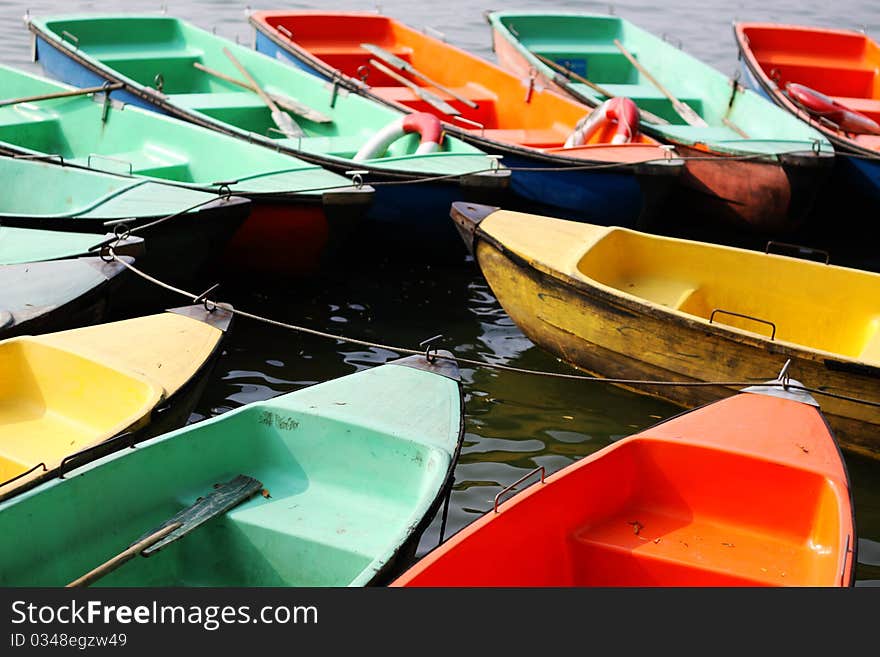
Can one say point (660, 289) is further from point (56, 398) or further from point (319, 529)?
point (56, 398)

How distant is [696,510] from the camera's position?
4.38 m

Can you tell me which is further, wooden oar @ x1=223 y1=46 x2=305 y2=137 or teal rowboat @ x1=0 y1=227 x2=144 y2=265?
wooden oar @ x1=223 y1=46 x2=305 y2=137

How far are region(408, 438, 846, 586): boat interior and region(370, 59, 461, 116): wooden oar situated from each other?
494 cm

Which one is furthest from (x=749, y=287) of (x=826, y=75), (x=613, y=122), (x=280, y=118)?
(x=826, y=75)

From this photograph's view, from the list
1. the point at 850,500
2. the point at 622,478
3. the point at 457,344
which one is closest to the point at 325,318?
the point at 457,344

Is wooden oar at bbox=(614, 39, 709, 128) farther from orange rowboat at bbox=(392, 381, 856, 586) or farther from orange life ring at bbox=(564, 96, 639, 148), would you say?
orange rowboat at bbox=(392, 381, 856, 586)

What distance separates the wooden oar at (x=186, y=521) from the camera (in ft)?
11.9

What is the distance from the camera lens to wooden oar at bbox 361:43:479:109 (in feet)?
30.2

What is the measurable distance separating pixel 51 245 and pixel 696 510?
3540 mm

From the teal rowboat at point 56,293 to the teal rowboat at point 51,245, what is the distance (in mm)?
125

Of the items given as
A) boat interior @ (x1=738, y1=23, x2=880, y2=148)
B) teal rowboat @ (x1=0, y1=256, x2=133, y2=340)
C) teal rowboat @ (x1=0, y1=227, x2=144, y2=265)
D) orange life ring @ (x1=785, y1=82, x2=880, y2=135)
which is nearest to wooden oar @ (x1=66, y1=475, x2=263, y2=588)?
teal rowboat @ (x1=0, y1=256, x2=133, y2=340)

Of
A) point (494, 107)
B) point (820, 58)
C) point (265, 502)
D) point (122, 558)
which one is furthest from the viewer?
point (820, 58)

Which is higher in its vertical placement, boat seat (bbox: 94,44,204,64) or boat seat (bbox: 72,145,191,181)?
boat seat (bbox: 94,44,204,64)

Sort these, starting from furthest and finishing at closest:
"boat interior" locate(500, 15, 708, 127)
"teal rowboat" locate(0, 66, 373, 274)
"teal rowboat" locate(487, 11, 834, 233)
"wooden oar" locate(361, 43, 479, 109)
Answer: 1. "boat interior" locate(500, 15, 708, 127)
2. "wooden oar" locate(361, 43, 479, 109)
3. "teal rowboat" locate(487, 11, 834, 233)
4. "teal rowboat" locate(0, 66, 373, 274)
